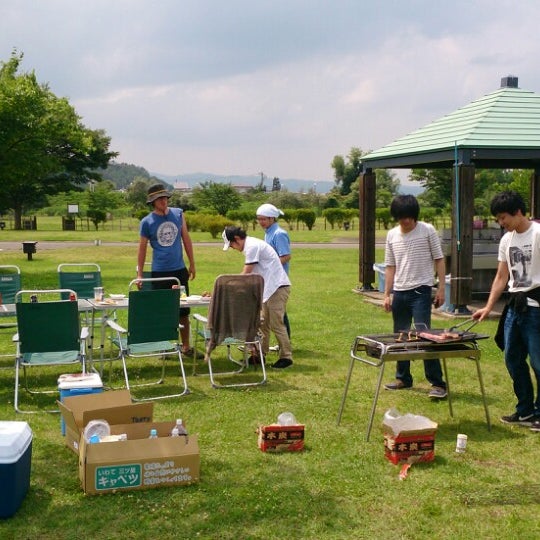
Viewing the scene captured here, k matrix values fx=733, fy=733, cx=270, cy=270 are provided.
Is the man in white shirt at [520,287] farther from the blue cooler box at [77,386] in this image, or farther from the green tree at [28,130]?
the green tree at [28,130]

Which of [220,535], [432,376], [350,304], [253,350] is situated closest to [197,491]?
[220,535]

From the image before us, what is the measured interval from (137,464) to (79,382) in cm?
152

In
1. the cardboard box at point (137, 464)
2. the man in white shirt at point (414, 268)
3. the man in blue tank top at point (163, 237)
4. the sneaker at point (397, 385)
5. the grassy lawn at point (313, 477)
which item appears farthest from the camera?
the man in blue tank top at point (163, 237)

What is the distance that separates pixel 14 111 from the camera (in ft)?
56.1

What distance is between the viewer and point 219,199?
5691 cm

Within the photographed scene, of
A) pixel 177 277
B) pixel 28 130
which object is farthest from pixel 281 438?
pixel 28 130

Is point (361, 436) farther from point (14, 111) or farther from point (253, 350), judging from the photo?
point (14, 111)

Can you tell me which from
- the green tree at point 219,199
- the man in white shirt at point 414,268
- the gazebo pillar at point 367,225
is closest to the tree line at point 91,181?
the green tree at point 219,199

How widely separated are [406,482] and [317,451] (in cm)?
77

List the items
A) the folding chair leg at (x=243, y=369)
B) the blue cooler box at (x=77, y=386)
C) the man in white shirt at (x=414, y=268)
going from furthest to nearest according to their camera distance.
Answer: the folding chair leg at (x=243, y=369)
the man in white shirt at (x=414, y=268)
the blue cooler box at (x=77, y=386)

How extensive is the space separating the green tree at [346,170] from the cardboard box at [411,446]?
69.2 meters

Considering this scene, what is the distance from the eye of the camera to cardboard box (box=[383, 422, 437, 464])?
484 centimetres

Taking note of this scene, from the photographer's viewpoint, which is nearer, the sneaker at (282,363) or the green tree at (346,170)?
the sneaker at (282,363)

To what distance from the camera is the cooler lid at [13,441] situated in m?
3.97
